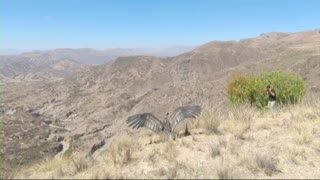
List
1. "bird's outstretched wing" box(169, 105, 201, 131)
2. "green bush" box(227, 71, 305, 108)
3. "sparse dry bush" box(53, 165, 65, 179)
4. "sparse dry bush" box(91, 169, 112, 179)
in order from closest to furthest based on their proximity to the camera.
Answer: "sparse dry bush" box(91, 169, 112, 179), "sparse dry bush" box(53, 165, 65, 179), "bird's outstretched wing" box(169, 105, 201, 131), "green bush" box(227, 71, 305, 108)

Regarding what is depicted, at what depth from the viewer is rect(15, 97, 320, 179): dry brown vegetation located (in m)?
6.46

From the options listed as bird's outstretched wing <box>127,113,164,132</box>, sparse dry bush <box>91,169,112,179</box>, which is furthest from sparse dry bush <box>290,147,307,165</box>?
sparse dry bush <box>91,169,112,179</box>

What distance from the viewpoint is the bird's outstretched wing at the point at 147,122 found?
8.83 meters

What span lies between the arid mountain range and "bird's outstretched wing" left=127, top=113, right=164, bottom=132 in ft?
218

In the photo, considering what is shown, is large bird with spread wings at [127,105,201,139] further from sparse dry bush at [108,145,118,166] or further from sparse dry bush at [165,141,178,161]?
sparse dry bush at [108,145,118,166]

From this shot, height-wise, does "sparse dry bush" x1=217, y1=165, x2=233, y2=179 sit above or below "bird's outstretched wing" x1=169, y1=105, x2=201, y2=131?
below

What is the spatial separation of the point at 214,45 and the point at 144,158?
571ft

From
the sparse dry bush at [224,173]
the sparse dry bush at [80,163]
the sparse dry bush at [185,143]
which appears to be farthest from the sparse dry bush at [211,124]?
the sparse dry bush at [80,163]

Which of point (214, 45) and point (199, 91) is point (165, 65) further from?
point (199, 91)

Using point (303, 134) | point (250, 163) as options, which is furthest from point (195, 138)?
point (303, 134)

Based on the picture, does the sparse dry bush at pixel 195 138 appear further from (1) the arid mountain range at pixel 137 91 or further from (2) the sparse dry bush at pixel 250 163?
(1) the arid mountain range at pixel 137 91

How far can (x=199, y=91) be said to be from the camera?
90.8 metres

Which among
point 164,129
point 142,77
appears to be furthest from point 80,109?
point 164,129

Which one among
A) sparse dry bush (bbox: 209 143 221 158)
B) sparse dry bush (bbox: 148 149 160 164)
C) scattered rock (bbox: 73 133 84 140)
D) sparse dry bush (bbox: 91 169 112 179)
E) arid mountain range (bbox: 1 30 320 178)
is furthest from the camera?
scattered rock (bbox: 73 133 84 140)
